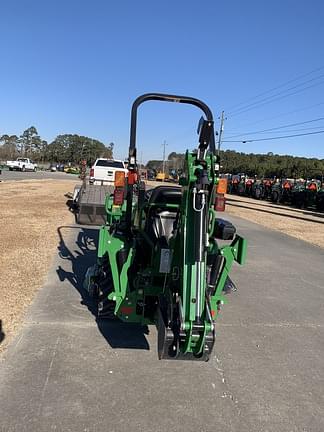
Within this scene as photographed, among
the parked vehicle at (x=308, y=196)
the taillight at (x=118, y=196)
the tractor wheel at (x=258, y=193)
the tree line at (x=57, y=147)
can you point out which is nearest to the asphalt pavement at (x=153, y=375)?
the taillight at (x=118, y=196)

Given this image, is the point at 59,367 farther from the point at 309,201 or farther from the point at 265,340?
the point at 309,201

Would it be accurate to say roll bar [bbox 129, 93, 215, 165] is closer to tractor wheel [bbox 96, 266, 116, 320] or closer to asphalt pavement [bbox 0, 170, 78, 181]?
tractor wheel [bbox 96, 266, 116, 320]

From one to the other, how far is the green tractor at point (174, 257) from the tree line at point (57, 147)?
12634 centimetres

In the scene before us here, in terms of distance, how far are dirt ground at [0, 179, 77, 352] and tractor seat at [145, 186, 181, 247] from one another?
1695 millimetres

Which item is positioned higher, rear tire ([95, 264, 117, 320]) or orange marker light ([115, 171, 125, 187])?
orange marker light ([115, 171, 125, 187])

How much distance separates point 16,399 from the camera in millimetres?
3162

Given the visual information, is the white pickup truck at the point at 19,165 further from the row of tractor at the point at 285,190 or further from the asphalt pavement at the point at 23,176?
the row of tractor at the point at 285,190

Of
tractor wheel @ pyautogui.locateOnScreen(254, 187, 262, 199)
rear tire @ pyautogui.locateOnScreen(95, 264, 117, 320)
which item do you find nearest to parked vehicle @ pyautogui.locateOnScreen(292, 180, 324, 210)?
tractor wheel @ pyautogui.locateOnScreen(254, 187, 262, 199)

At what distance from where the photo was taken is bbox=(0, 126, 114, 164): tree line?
438ft

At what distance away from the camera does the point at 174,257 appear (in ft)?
12.2

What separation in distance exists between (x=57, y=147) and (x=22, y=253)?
5257 inches

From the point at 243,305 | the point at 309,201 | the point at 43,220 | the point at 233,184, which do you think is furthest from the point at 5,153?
the point at 243,305

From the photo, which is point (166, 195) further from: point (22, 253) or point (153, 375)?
point (22, 253)

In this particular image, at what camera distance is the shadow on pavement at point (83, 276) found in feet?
14.3
